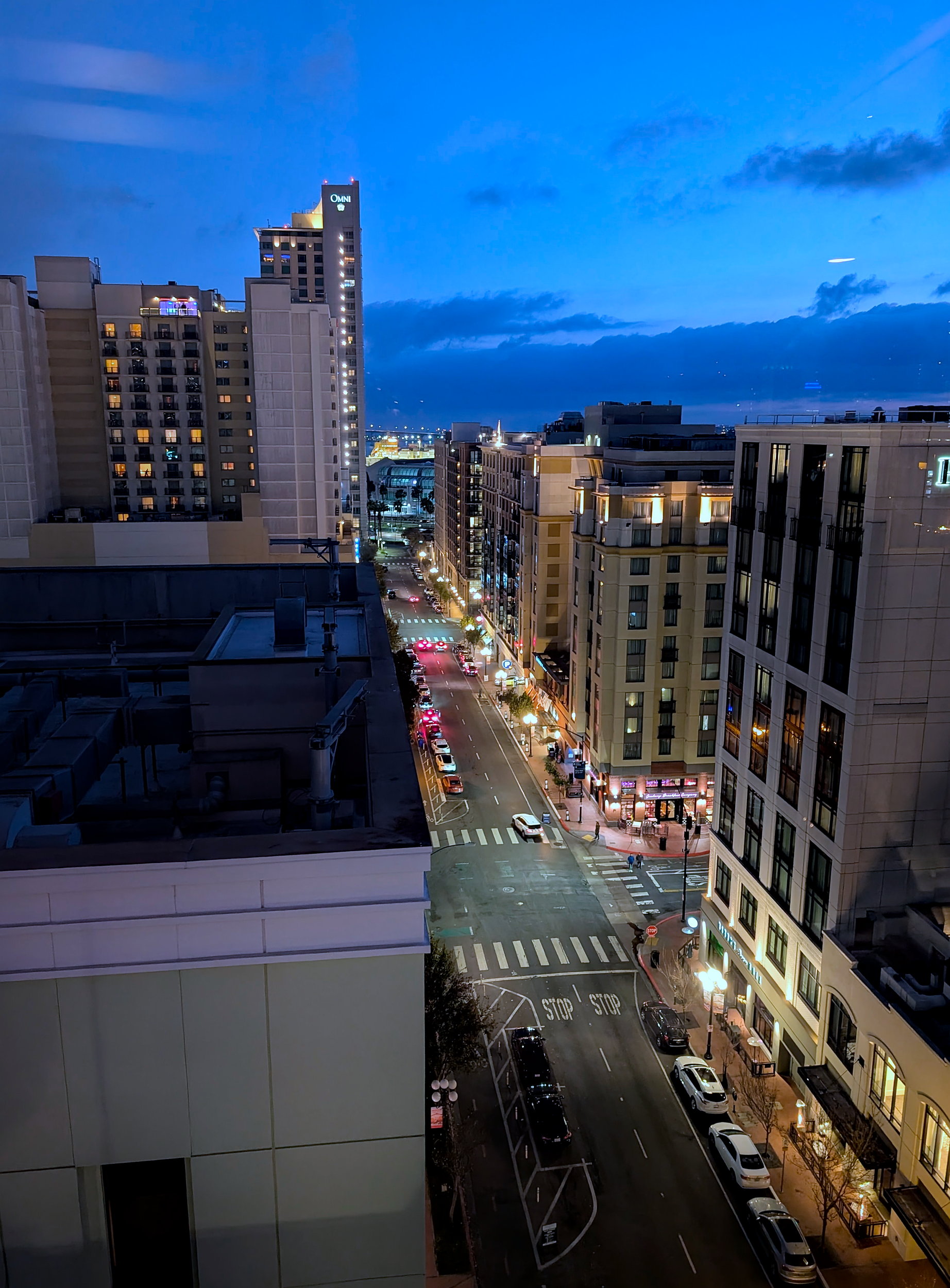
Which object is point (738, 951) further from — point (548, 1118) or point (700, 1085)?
point (548, 1118)

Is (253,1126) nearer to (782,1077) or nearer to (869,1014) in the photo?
(869,1014)

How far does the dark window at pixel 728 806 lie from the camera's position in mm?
41000

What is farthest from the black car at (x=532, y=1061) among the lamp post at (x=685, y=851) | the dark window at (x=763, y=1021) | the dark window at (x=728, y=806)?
the dark window at (x=728, y=806)

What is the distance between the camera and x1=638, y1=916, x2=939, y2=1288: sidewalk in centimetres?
2730

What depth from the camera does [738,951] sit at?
3934cm

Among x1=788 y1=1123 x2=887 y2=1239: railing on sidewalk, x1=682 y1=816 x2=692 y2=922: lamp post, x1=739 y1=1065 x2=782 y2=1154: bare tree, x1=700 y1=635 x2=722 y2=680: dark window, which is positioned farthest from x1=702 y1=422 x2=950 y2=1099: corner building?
x1=700 y1=635 x2=722 y2=680: dark window

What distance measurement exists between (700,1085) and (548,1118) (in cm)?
634

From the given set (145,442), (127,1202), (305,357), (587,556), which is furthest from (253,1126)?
(145,442)

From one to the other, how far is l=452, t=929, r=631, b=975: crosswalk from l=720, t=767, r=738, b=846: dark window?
8860mm

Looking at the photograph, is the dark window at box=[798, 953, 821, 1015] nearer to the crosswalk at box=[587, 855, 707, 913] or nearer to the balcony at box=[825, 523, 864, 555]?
the balcony at box=[825, 523, 864, 555]

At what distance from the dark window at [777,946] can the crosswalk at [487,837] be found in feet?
71.4

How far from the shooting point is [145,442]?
95.3 metres

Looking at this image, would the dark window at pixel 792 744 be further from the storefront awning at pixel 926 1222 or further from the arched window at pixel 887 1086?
the storefront awning at pixel 926 1222

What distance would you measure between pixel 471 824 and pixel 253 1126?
50727 millimetres
